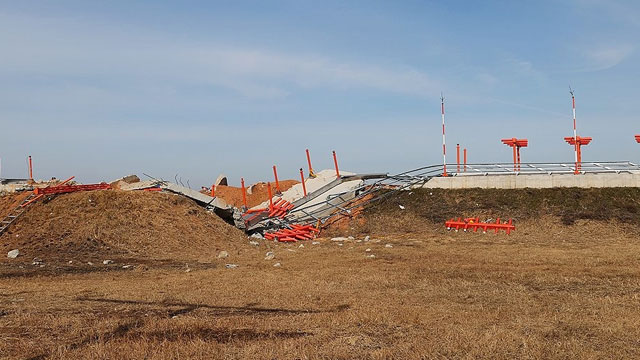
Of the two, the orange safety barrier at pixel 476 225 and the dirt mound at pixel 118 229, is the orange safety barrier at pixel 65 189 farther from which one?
the orange safety barrier at pixel 476 225

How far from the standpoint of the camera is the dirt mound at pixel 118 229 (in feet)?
74.9

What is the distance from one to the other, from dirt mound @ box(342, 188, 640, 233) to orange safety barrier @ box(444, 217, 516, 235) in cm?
66

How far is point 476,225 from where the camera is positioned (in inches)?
1189

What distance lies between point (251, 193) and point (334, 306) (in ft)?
115

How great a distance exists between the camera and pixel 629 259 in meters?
19.2

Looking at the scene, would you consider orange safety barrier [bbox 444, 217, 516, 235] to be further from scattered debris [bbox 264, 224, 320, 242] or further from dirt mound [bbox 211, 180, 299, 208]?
dirt mound [bbox 211, 180, 299, 208]

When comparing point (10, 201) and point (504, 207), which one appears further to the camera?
point (504, 207)

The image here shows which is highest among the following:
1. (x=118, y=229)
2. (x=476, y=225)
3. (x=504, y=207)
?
(x=118, y=229)

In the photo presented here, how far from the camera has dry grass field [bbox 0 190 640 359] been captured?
28.7 ft

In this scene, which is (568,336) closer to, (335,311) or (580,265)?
(335,311)

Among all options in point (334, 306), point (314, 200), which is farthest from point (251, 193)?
point (334, 306)

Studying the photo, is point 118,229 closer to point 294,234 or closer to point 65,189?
point 65,189

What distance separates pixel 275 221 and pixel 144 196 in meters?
7.83

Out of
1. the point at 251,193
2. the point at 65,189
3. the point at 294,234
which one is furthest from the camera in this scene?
the point at 251,193
